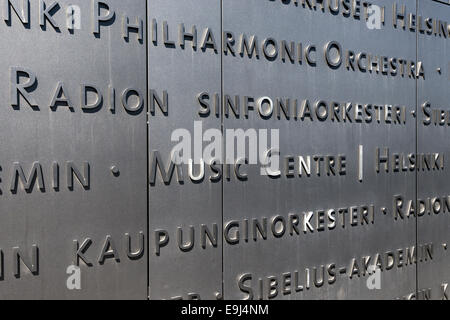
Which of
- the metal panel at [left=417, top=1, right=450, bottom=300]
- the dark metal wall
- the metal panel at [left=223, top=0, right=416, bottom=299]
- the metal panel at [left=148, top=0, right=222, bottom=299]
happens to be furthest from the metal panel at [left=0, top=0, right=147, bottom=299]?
the metal panel at [left=417, top=1, right=450, bottom=300]

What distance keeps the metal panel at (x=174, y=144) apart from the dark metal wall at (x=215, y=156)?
0.04 feet

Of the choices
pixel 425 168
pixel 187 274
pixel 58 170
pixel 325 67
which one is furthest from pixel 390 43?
pixel 58 170

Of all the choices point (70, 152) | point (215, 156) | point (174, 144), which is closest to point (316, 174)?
point (215, 156)

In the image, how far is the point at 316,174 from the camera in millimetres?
4559

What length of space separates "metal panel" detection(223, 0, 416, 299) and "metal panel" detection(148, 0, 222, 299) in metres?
0.16

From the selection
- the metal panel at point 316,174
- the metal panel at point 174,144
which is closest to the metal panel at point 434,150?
the metal panel at point 316,174

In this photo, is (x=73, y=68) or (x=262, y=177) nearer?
(x=73, y=68)

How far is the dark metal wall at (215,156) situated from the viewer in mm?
3299

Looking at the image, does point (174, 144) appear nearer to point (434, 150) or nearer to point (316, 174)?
point (316, 174)

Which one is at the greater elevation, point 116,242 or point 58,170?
point 58,170

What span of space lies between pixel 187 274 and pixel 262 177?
113 centimetres

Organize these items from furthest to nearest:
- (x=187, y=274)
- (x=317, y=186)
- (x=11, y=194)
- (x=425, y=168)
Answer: (x=425, y=168), (x=317, y=186), (x=187, y=274), (x=11, y=194)

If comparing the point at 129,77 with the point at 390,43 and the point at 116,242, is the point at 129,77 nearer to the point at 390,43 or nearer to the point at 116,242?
the point at 116,242

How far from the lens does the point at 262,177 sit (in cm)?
424
